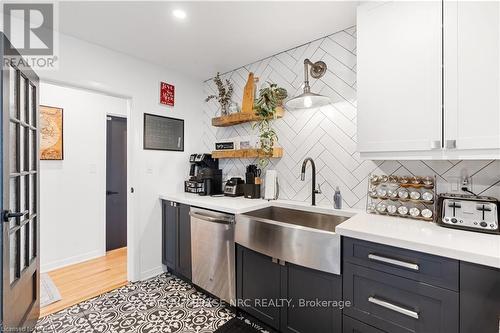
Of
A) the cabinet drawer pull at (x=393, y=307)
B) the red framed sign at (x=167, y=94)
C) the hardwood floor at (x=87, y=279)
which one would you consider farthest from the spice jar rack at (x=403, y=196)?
the hardwood floor at (x=87, y=279)

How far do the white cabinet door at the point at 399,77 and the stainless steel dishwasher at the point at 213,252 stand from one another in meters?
1.29

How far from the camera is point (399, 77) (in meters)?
1.46

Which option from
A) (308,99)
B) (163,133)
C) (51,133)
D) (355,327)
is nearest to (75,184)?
(51,133)

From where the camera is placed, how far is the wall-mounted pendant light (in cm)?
179

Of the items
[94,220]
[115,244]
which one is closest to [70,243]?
[94,220]

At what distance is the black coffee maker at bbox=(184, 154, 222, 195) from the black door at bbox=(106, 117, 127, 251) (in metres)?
1.32

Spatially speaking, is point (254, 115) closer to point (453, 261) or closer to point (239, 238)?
point (239, 238)

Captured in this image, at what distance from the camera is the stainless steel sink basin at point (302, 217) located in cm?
190

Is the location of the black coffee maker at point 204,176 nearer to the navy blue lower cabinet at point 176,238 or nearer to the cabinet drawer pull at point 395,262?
the navy blue lower cabinet at point 176,238

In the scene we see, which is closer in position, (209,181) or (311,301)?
(311,301)

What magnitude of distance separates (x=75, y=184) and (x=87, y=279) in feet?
4.00

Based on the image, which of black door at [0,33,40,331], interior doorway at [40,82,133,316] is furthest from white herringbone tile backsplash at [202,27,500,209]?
black door at [0,33,40,331]

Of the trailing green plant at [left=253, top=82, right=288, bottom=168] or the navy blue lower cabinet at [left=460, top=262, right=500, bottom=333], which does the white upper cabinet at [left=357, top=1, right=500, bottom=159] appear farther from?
the trailing green plant at [left=253, top=82, right=288, bottom=168]

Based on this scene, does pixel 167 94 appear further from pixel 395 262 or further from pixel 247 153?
pixel 395 262
